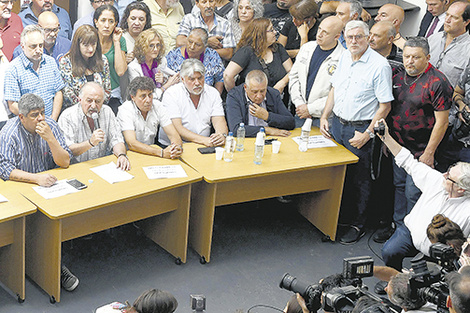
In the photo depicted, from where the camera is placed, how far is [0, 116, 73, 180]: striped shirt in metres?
4.15

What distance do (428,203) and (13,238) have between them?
2.69 m

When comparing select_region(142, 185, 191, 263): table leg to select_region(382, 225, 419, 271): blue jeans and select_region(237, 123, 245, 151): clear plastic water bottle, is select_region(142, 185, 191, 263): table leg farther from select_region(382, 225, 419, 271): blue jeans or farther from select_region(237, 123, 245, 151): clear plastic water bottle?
select_region(382, 225, 419, 271): blue jeans

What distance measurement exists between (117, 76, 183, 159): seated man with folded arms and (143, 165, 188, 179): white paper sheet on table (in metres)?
0.16

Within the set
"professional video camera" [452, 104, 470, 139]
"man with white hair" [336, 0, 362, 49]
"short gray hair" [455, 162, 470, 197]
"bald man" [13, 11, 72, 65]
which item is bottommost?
"short gray hair" [455, 162, 470, 197]

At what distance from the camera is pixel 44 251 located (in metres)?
4.12

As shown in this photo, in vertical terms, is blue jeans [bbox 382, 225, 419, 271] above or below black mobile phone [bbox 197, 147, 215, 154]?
below

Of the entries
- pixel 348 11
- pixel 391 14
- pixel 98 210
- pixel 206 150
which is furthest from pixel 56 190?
pixel 391 14

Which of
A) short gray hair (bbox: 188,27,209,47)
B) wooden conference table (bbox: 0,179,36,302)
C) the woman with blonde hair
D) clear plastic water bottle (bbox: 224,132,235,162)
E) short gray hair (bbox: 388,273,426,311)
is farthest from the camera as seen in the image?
the woman with blonde hair

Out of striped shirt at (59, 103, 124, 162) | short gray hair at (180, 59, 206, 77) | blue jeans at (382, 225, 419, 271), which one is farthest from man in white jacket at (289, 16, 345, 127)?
striped shirt at (59, 103, 124, 162)

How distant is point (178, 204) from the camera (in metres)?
4.70

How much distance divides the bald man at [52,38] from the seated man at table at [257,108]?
1.38m

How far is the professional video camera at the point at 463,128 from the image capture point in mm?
5125

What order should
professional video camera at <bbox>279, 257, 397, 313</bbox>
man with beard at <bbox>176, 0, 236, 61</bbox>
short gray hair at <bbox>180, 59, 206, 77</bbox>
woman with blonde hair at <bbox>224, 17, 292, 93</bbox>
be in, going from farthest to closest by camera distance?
man with beard at <bbox>176, 0, 236, 61</bbox> < woman with blonde hair at <bbox>224, 17, 292, 93</bbox> < short gray hair at <bbox>180, 59, 206, 77</bbox> < professional video camera at <bbox>279, 257, 397, 313</bbox>

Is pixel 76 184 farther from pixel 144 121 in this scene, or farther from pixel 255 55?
pixel 255 55
